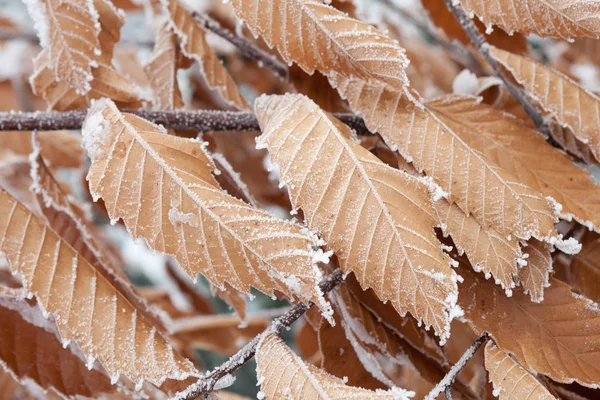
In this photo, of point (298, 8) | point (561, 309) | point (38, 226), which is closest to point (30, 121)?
point (38, 226)

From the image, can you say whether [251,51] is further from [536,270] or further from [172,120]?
[536,270]

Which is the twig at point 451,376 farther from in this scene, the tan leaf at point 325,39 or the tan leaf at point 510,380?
the tan leaf at point 325,39

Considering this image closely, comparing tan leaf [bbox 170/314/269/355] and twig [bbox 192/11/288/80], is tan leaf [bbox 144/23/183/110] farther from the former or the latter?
tan leaf [bbox 170/314/269/355]

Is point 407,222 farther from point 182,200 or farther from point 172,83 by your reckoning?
point 172,83

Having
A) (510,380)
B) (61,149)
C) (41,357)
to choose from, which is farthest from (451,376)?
(61,149)

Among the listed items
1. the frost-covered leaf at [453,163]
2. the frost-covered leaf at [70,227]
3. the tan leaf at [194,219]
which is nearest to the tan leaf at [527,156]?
the frost-covered leaf at [453,163]

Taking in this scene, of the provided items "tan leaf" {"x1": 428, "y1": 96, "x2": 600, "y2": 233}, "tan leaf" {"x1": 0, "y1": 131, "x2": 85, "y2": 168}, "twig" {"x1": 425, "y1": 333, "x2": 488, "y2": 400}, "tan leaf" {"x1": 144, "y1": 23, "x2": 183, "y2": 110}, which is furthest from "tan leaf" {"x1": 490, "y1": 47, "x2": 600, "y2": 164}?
"tan leaf" {"x1": 0, "y1": 131, "x2": 85, "y2": 168}

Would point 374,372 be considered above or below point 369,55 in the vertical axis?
below
